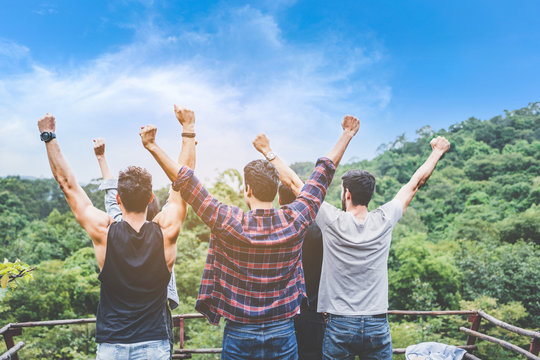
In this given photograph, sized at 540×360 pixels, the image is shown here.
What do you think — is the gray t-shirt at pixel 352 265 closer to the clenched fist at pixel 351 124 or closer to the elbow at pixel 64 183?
the clenched fist at pixel 351 124

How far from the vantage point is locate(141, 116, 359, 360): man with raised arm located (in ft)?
4.68


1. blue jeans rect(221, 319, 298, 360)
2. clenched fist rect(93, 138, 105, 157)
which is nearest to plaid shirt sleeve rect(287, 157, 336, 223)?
blue jeans rect(221, 319, 298, 360)

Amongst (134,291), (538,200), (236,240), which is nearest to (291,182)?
(236,240)

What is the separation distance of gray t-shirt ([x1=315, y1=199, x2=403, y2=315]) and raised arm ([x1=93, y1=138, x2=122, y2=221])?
3.29 ft

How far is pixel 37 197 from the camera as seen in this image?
32.4 meters

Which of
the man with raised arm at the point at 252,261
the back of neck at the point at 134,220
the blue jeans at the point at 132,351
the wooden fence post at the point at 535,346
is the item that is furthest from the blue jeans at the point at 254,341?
the wooden fence post at the point at 535,346

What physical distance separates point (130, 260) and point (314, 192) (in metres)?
0.80

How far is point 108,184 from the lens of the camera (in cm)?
193

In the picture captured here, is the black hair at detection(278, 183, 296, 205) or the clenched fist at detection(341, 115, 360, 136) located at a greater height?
the clenched fist at detection(341, 115, 360, 136)

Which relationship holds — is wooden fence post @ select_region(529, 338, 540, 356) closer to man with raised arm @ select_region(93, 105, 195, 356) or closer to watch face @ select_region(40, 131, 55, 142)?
man with raised arm @ select_region(93, 105, 195, 356)

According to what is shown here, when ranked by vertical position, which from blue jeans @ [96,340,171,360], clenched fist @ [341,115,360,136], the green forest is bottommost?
the green forest

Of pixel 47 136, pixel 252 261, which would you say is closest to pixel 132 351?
pixel 252 261

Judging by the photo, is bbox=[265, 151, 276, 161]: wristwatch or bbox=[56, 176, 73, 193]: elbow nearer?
bbox=[56, 176, 73, 193]: elbow

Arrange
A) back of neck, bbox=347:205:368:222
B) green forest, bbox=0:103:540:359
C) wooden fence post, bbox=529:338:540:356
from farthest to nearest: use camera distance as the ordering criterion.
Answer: green forest, bbox=0:103:540:359
wooden fence post, bbox=529:338:540:356
back of neck, bbox=347:205:368:222
